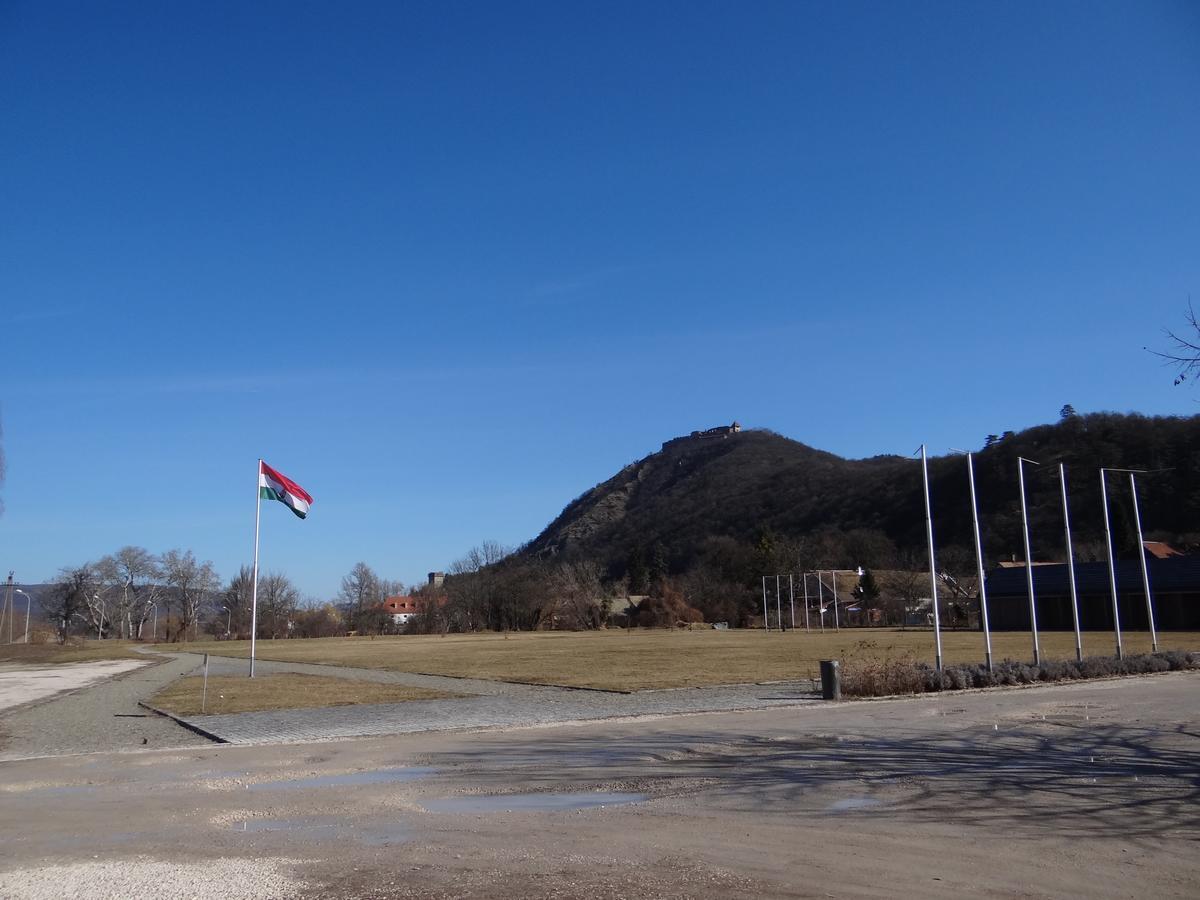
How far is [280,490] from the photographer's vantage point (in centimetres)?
3378

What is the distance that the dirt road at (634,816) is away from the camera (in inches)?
267

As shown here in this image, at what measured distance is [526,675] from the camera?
31.6 m

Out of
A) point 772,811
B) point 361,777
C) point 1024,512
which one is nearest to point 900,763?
point 772,811

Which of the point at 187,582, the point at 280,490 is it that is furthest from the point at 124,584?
the point at 280,490

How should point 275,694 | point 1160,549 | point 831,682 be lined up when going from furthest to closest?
point 1160,549
point 275,694
point 831,682

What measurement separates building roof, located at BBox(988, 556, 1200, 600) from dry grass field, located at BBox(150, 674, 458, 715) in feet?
171

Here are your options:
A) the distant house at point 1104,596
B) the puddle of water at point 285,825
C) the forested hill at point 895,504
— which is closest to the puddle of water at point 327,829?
the puddle of water at point 285,825

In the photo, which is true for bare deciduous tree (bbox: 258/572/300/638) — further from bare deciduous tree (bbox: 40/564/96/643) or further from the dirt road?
the dirt road

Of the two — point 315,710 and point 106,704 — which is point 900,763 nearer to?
point 315,710

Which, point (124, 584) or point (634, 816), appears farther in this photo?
point (124, 584)

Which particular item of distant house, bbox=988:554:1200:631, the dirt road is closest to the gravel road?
the dirt road

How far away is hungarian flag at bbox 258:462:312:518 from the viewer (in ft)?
110

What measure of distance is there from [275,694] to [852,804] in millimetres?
20101

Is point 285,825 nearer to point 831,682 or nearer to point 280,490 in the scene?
point 831,682
